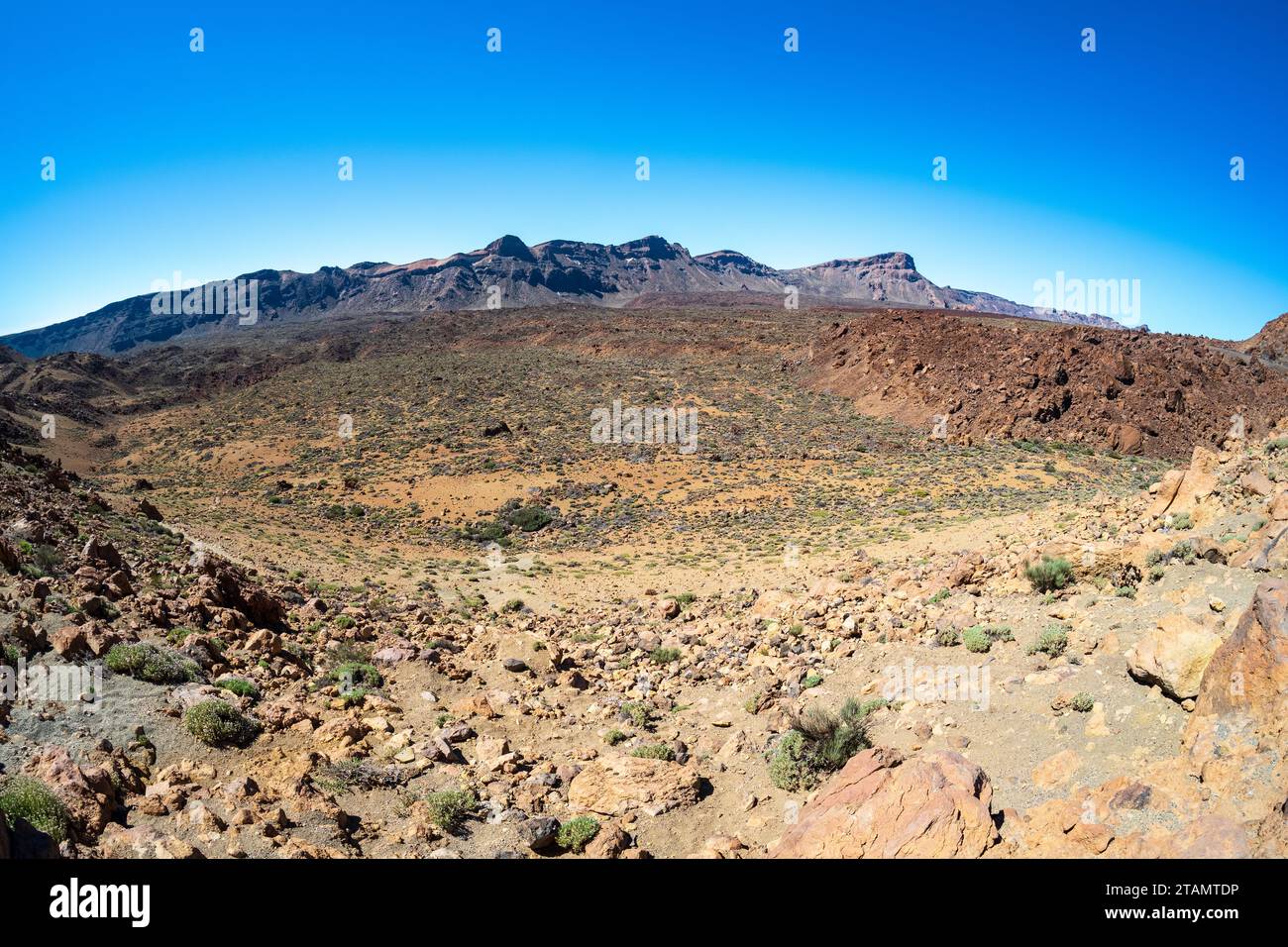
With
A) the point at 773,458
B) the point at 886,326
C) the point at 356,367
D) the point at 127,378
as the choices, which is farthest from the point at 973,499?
the point at 127,378

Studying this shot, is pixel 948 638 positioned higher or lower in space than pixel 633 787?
higher

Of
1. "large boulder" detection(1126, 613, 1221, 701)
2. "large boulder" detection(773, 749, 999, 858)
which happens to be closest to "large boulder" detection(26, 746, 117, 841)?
"large boulder" detection(773, 749, 999, 858)

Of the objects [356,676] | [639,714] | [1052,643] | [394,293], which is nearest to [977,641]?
[1052,643]

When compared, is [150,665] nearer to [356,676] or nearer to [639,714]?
[356,676]

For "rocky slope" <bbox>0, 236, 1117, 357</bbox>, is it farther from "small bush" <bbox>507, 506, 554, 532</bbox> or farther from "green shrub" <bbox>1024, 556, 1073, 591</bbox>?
"green shrub" <bbox>1024, 556, 1073, 591</bbox>

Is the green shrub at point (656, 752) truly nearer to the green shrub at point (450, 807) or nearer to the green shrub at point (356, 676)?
the green shrub at point (450, 807)

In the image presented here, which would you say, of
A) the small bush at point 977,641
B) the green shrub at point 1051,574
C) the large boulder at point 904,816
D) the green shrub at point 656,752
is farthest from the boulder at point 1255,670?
the green shrub at point 656,752
